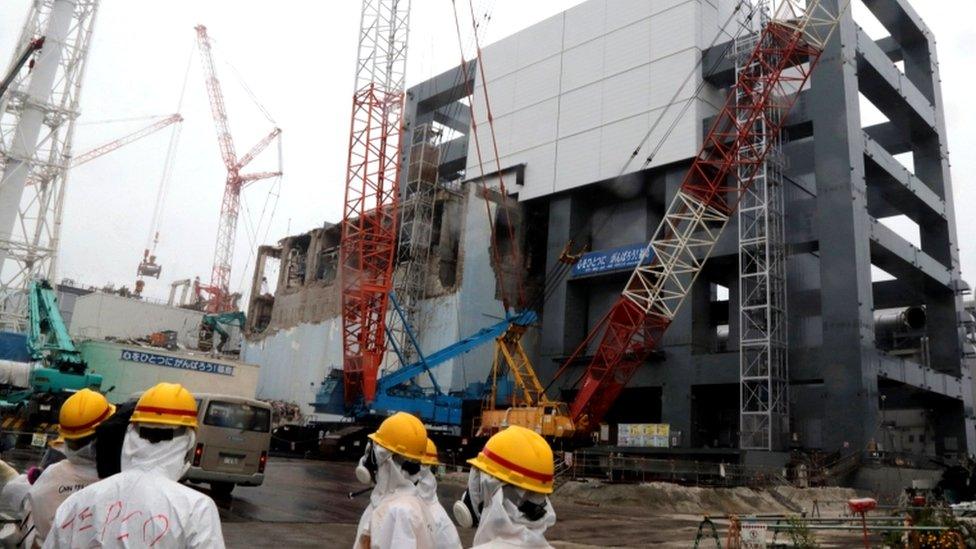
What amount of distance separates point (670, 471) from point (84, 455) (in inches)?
1200

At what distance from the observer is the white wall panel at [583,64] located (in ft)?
166

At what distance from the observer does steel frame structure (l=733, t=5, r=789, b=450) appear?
35.8 m

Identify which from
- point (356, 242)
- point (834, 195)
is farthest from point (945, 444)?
point (356, 242)

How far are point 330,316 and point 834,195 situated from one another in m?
36.6

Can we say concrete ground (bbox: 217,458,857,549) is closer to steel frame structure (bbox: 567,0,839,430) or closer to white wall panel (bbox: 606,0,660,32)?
steel frame structure (bbox: 567,0,839,430)

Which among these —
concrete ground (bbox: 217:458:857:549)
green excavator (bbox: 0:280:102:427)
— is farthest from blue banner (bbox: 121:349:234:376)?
concrete ground (bbox: 217:458:857:549)

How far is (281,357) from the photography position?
6166 cm

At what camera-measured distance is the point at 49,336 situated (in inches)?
1216

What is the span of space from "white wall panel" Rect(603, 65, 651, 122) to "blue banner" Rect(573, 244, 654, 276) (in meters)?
8.92

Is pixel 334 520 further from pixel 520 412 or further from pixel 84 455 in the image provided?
pixel 520 412

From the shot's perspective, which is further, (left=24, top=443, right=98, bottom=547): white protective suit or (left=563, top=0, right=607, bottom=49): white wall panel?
(left=563, top=0, right=607, bottom=49): white wall panel

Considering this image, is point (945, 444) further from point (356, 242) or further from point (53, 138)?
point (53, 138)

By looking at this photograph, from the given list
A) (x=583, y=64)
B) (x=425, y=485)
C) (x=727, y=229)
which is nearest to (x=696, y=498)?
(x=727, y=229)

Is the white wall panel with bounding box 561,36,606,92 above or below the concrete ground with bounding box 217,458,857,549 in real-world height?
above
